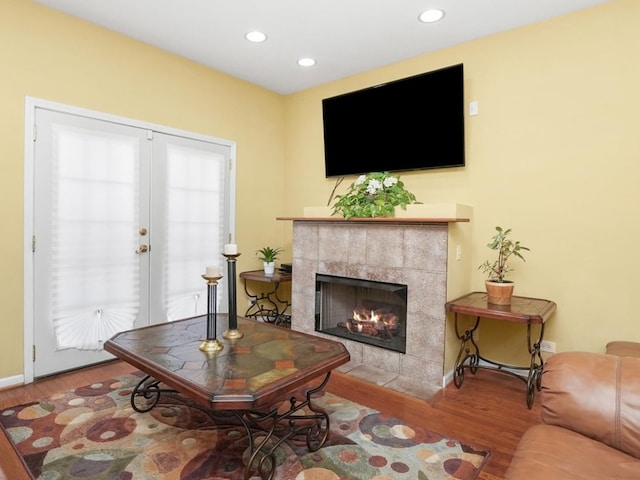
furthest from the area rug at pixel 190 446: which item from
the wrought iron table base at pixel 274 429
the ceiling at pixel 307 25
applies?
the ceiling at pixel 307 25

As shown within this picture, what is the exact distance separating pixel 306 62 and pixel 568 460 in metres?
3.63

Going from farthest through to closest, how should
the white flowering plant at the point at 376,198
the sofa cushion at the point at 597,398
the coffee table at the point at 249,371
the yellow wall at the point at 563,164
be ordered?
the white flowering plant at the point at 376,198
the yellow wall at the point at 563,164
the coffee table at the point at 249,371
the sofa cushion at the point at 597,398

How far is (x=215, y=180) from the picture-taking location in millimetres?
4004

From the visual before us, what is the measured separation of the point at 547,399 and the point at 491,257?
187cm

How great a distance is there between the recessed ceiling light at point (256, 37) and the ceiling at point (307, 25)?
4cm

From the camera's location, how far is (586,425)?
136cm

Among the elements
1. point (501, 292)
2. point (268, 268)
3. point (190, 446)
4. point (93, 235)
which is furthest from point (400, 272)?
point (93, 235)

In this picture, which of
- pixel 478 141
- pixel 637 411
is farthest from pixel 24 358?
pixel 478 141

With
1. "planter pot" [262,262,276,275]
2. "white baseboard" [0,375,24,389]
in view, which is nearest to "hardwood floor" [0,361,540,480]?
"white baseboard" [0,375,24,389]

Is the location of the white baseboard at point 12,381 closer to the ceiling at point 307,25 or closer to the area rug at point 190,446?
the area rug at point 190,446

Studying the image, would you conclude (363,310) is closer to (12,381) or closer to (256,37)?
(256,37)

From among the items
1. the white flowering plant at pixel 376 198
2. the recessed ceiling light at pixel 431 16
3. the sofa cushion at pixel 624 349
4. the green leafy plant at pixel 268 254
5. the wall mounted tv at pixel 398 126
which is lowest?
the sofa cushion at pixel 624 349

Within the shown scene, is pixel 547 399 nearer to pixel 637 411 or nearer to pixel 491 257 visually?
pixel 637 411

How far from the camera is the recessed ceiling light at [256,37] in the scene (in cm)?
319
